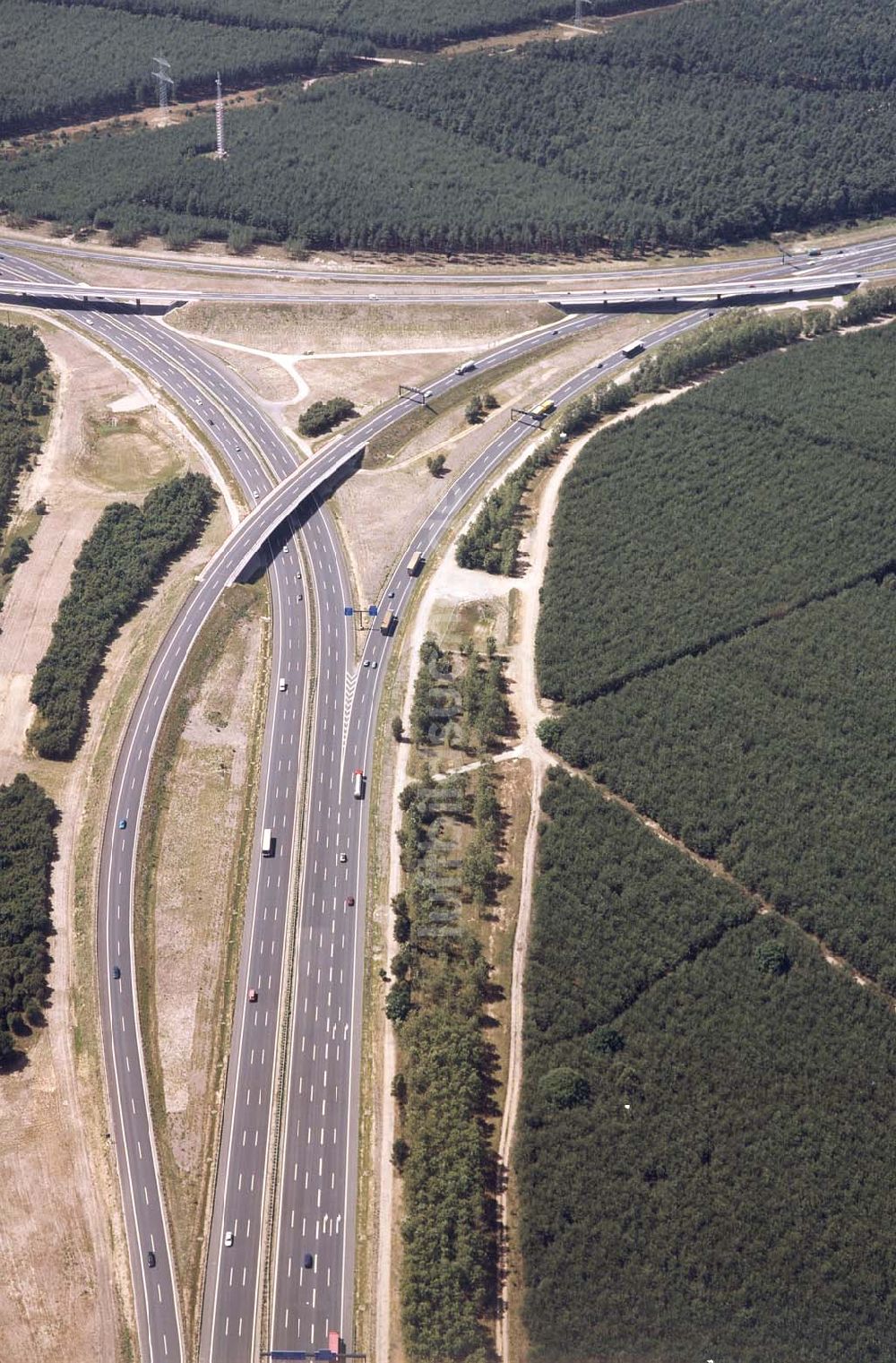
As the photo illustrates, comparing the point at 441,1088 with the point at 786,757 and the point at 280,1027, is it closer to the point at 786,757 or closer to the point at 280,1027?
the point at 280,1027

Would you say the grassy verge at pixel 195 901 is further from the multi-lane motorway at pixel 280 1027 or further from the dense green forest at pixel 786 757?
the dense green forest at pixel 786 757

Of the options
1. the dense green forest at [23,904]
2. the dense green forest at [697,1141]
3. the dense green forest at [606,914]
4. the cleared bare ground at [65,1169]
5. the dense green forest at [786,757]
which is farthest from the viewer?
the dense green forest at [786,757]

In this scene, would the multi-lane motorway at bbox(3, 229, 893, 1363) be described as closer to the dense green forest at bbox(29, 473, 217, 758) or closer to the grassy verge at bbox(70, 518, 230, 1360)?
the grassy verge at bbox(70, 518, 230, 1360)

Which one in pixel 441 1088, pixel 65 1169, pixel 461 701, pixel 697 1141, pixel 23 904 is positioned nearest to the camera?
pixel 697 1141

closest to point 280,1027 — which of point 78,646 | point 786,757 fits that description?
point 78,646

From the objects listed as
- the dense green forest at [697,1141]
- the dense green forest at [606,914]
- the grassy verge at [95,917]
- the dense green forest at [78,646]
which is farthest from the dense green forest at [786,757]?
the dense green forest at [78,646]

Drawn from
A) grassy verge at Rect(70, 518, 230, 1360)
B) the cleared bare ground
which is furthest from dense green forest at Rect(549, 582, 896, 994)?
the cleared bare ground

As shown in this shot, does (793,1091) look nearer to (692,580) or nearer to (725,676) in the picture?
(725,676)

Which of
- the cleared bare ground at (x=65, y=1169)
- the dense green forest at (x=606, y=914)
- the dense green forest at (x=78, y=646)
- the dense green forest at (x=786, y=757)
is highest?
the dense green forest at (x=78, y=646)

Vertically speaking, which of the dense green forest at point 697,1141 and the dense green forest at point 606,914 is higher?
the dense green forest at point 606,914
